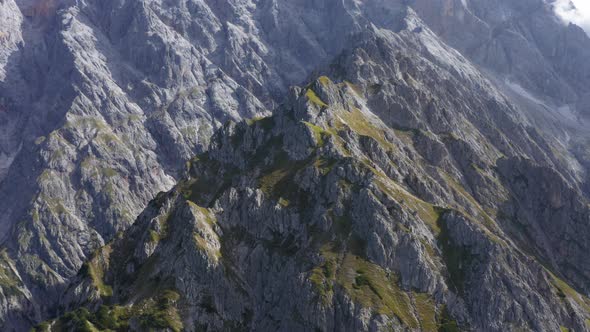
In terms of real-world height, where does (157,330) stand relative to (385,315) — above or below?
below

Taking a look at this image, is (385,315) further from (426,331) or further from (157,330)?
(157,330)

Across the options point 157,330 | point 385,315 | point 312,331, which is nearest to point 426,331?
point 385,315

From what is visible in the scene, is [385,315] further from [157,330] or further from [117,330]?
[117,330]

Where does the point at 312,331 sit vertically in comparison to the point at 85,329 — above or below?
above

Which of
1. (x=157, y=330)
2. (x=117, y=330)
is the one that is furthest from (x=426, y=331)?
(x=117, y=330)

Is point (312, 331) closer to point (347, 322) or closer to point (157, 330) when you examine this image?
point (347, 322)

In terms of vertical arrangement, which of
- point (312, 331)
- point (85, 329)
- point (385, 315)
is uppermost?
point (385, 315)

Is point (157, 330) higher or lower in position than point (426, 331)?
lower

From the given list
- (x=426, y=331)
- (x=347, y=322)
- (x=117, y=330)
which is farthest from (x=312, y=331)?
(x=117, y=330)
